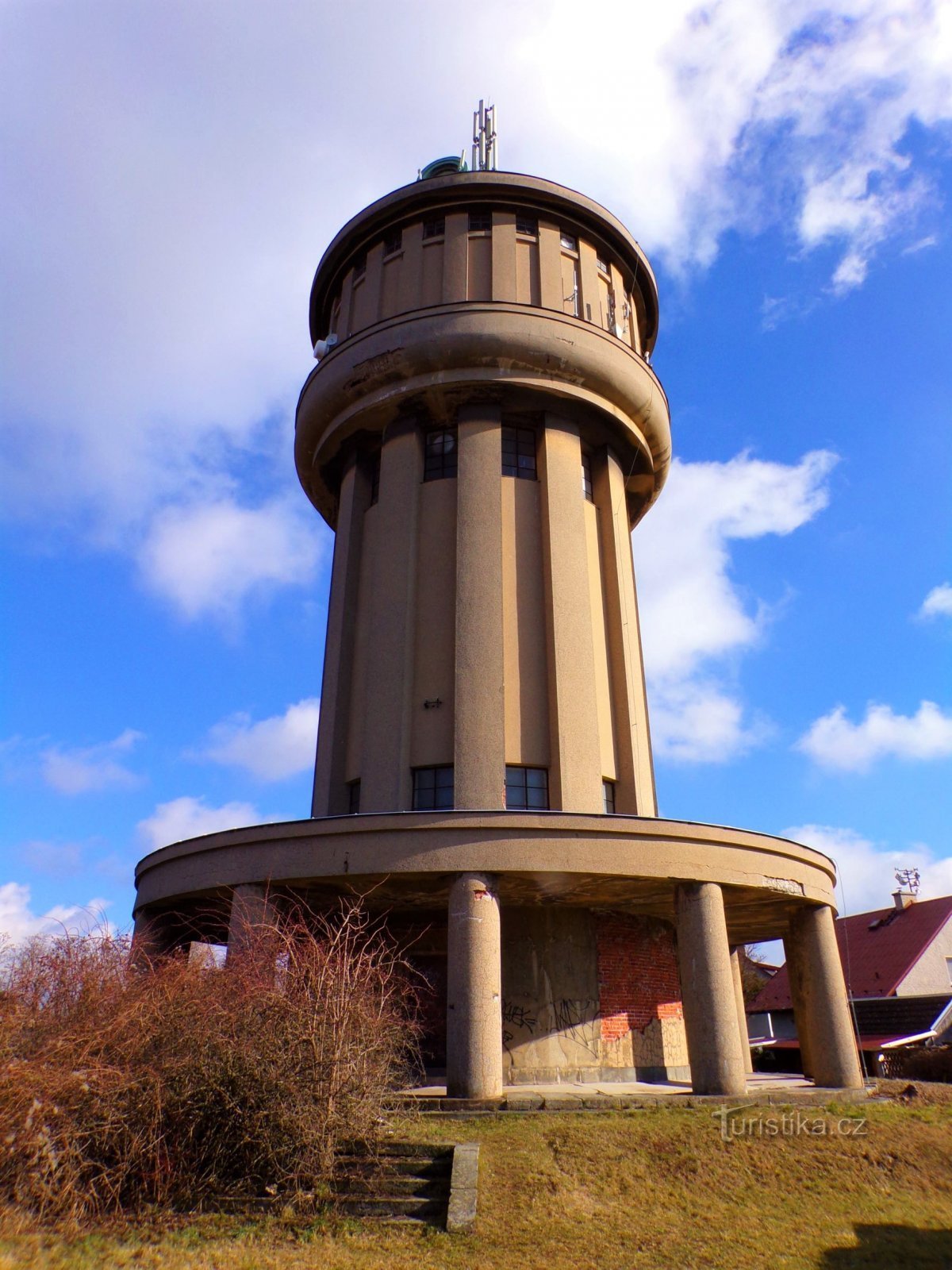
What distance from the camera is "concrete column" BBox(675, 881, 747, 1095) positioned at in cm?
1248

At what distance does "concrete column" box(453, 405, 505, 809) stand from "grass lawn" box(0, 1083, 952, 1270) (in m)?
6.56

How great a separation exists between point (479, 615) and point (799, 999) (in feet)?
30.2

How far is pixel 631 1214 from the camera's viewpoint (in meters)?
8.76

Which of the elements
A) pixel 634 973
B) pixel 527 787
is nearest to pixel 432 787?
pixel 527 787

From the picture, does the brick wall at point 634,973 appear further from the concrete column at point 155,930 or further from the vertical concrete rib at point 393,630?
the concrete column at point 155,930

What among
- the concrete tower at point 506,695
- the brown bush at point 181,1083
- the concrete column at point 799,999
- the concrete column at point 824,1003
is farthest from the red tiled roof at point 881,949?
the brown bush at point 181,1083

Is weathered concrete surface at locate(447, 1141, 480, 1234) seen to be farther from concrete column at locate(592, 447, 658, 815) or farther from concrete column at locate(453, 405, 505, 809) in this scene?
concrete column at locate(592, 447, 658, 815)

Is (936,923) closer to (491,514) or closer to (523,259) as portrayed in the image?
(491,514)

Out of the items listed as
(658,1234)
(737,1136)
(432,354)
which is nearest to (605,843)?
(737,1136)

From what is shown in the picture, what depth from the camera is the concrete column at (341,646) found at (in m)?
18.4

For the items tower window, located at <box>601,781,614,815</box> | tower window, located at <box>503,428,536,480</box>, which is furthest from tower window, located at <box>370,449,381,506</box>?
tower window, located at <box>601,781,614,815</box>

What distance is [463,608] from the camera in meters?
17.8

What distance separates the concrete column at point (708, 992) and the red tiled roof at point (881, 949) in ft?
66.5

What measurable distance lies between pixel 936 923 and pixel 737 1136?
Result: 24864 mm
